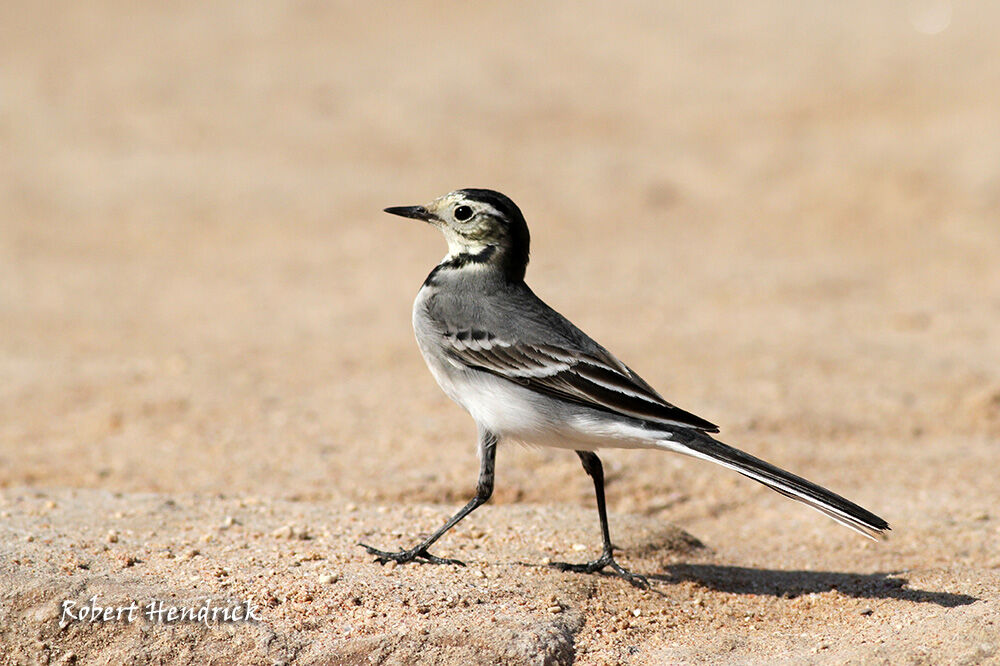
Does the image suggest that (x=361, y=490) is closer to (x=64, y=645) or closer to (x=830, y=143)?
(x=64, y=645)

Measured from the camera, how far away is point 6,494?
697cm

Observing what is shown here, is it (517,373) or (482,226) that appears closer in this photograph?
(517,373)

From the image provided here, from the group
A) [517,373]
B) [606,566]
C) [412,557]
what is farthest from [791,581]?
[412,557]

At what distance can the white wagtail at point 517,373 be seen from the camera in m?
5.43

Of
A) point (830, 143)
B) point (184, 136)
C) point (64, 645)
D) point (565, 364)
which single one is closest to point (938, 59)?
point (830, 143)

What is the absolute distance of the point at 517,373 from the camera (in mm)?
5773

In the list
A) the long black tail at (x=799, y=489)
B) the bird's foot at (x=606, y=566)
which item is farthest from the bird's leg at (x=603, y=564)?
the long black tail at (x=799, y=489)

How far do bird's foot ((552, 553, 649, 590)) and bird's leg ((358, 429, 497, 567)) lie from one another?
50 centimetres

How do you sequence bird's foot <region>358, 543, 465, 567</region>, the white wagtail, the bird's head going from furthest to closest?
1. the bird's head
2. bird's foot <region>358, 543, 465, 567</region>
3. the white wagtail

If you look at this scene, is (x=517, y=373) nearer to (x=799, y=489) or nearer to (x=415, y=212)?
(x=415, y=212)

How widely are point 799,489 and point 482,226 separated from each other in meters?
2.16

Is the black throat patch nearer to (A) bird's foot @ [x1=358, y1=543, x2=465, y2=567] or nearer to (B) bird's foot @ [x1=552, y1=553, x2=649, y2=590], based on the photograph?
(A) bird's foot @ [x1=358, y1=543, x2=465, y2=567]

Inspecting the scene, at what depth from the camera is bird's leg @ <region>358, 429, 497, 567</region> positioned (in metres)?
5.83

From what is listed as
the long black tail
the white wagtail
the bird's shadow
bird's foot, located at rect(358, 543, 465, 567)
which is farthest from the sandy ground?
the white wagtail
